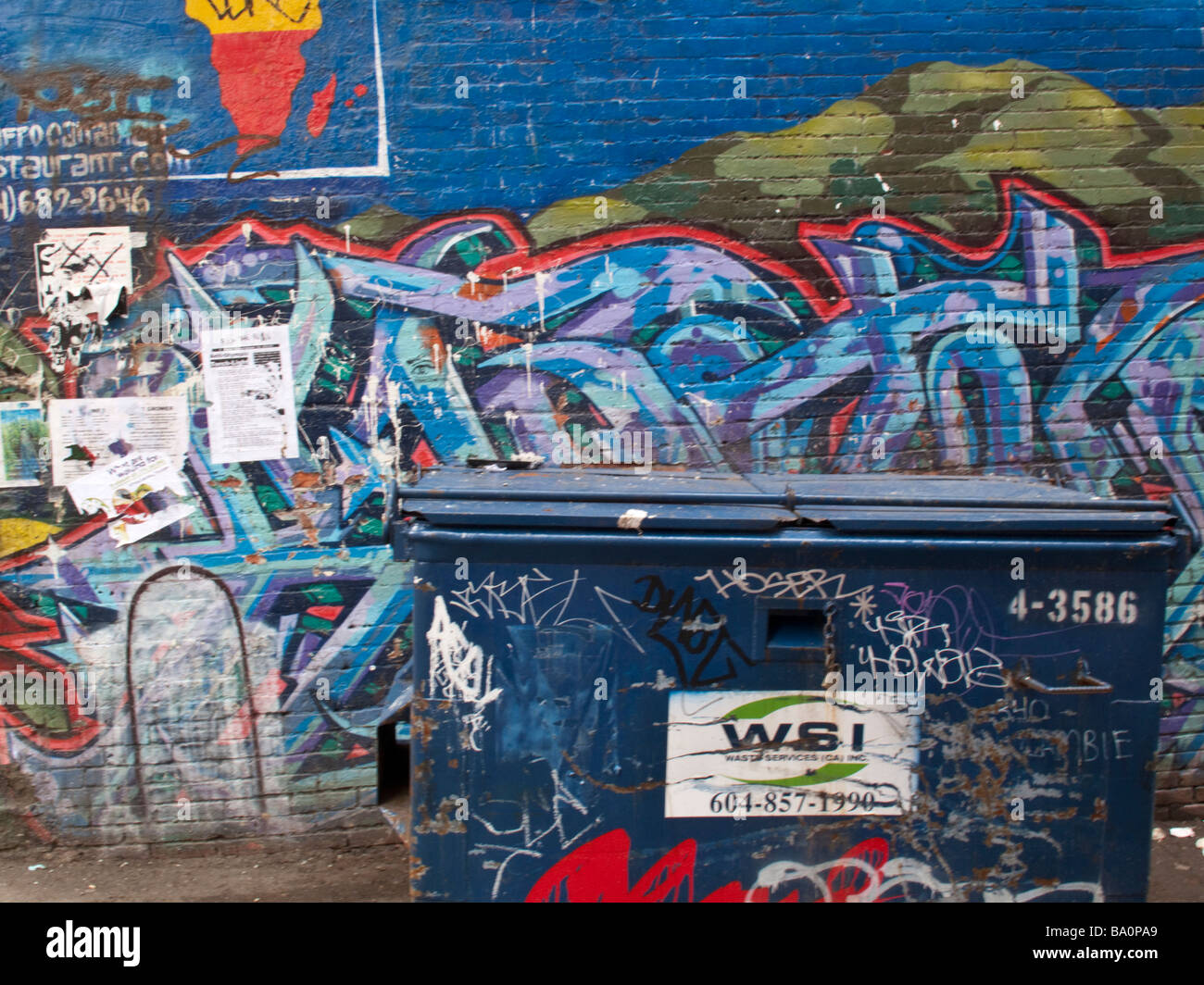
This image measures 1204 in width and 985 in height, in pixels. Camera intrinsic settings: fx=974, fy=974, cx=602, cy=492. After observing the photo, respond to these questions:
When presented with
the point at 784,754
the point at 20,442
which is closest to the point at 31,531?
the point at 20,442

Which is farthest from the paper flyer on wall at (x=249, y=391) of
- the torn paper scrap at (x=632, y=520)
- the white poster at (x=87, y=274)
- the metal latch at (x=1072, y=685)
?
the metal latch at (x=1072, y=685)

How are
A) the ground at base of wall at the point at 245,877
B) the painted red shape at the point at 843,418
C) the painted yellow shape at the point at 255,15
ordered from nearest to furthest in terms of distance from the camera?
1. the ground at base of wall at the point at 245,877
2. the painted yellow shape at the point at 255,15
3. the painted red shape at the point at 843,418

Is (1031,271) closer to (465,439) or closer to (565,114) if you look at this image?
(565,114)

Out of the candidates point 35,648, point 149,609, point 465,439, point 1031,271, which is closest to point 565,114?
point 465,439

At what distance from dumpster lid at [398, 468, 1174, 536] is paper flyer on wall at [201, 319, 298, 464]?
1.41 m

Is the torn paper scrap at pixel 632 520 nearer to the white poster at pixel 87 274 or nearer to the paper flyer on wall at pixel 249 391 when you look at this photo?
the paper flyer on wall at pixel 249 391

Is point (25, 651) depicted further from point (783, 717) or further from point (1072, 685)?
point (1072, 685)

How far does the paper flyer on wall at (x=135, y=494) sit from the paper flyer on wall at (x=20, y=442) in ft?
0.81

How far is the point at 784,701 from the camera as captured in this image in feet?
8.72

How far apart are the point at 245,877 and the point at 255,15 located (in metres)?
3.61

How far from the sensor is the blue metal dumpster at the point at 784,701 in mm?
2635

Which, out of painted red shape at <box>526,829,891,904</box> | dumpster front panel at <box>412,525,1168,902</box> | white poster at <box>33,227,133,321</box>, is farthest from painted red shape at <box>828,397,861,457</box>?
white poster at <box>33,227,133,321</box>

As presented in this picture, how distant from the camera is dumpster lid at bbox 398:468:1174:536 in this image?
2.62 meters

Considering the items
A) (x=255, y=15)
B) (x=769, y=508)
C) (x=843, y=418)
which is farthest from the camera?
(x=843, y=418)
